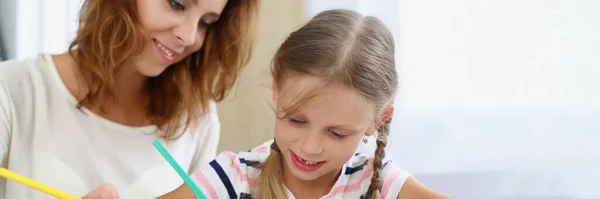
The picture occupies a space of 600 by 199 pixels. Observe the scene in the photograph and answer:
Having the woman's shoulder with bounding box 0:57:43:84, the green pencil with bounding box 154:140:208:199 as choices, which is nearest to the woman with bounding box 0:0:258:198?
the woman's shoulder with bounding box 0:57:43:84

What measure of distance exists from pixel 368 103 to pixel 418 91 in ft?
1.23

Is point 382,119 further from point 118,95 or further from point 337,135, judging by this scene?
point 118,95

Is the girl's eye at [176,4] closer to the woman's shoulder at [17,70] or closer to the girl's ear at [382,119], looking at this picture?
the woman's shoulder at [17,70]

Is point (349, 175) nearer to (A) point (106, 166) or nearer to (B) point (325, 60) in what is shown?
(B) point (325, 60)

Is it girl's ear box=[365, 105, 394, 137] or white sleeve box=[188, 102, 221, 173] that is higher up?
girl's ear box=[365, 105, 394, 137]

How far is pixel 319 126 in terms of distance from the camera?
0.75m

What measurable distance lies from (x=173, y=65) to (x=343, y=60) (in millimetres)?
473

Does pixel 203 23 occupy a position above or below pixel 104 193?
above

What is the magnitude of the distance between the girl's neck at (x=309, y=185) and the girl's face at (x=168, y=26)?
28cm

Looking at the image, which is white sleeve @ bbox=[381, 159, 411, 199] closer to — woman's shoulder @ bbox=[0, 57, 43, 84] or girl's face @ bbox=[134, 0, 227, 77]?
girl's face @ bbox=[134, 0, 227, 77]

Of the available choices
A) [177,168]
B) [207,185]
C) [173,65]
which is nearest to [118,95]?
[173,65]

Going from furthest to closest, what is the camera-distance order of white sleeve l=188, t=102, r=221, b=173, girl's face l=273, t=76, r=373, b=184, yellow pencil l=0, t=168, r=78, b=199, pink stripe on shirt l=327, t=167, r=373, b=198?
white sleeve l=188, t=102, r=221, b=173, pink stripe on shirt l=327, t=167, r=373, b=198, girl's face l=273, t=76, r=373, b=184, yellow pencil l=0, t=168, r=78, b=199

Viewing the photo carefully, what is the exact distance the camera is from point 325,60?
758 millimetres

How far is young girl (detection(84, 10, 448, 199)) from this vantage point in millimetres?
750
